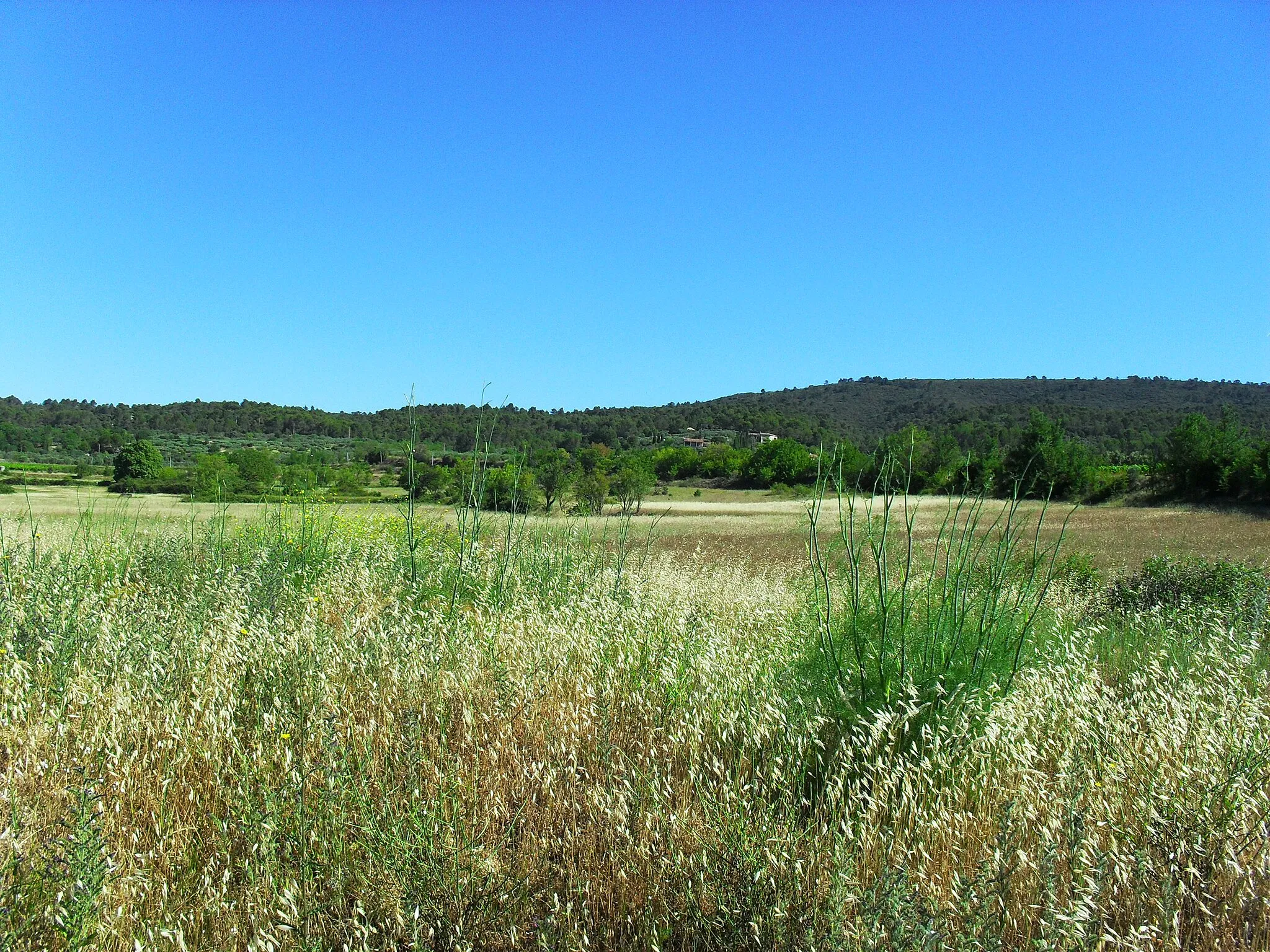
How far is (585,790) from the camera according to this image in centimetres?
295

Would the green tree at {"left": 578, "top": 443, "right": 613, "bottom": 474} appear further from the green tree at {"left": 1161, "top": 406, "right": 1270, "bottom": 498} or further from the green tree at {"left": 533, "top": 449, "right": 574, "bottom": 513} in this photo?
the green tree at {"left": 1161, "top": 406, "right": 1270, "bottom": 498}

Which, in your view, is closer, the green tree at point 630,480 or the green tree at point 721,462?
the green tree at point 630,480

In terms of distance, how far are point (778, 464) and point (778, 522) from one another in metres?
37.4

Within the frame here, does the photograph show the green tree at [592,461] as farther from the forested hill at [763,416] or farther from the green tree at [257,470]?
the green tree at [257,470]

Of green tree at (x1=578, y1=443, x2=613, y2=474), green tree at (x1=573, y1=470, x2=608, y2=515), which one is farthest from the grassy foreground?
green tree at (x1=578, y1=443, x2=613, y2=474)

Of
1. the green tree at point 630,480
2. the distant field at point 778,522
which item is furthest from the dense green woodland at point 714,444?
the distant field at point 778,522

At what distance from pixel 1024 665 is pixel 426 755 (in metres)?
3.02

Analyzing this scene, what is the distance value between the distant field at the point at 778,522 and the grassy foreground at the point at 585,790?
67.8 inches

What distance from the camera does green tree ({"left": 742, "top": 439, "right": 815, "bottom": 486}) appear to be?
215ft

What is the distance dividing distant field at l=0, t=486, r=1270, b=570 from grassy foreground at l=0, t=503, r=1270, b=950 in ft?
5.65

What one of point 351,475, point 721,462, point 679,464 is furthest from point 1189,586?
point 679,464

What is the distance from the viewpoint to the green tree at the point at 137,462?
72.8 ft

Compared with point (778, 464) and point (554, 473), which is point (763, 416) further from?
point (554, 473)

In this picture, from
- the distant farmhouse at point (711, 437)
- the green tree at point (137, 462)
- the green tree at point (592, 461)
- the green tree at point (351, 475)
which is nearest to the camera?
the green tree at point (351, 475)
